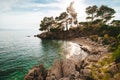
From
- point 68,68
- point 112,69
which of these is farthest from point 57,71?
point 112,69

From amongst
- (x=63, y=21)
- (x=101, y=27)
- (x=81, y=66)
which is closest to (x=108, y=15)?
(x=101, y=27)

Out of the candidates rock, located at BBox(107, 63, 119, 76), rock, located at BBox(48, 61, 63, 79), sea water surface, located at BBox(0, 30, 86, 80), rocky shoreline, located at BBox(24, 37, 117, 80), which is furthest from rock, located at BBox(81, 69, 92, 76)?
sea water surface, located at BBox(0, 30, 86, 80)

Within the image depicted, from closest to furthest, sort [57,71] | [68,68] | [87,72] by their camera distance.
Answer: [87,72] < [57,71] < [68,68]

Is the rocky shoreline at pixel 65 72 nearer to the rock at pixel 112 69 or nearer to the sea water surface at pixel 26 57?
the rock at pixel 112 69

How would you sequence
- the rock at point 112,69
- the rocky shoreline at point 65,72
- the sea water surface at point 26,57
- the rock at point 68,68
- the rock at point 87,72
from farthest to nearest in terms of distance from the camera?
the sea water surface at point 26,57 < the rock at point 68,68 < the rocky shoreline at point 65,72 < the rock at point 87,72 < the rock at point 112,69

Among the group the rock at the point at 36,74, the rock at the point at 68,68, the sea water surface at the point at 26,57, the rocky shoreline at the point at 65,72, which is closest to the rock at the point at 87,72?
the rocky shoreline at the point at 65,72

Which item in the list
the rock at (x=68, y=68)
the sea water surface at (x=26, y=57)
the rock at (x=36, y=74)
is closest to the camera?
the rock at (x=36, y=74)

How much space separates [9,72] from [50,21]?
87.2 meters

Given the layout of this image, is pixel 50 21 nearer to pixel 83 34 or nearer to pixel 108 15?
pixel 83 34

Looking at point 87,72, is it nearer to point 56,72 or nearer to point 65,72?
point 65,72

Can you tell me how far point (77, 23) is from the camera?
118 metres

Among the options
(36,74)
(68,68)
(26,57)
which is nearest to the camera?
(36,74)

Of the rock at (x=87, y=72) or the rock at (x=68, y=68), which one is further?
the rock at (x=68, y=68)

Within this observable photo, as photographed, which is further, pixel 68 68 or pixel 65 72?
pixel 68 68
